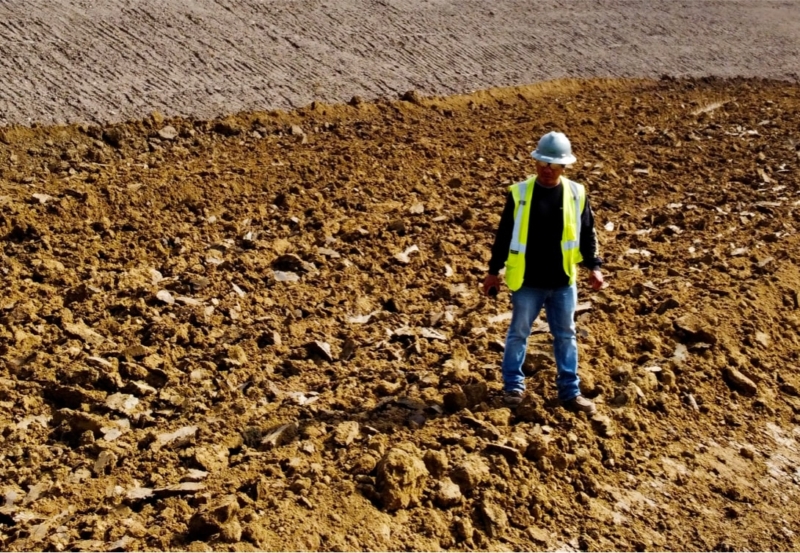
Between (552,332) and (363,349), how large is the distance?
1529mm

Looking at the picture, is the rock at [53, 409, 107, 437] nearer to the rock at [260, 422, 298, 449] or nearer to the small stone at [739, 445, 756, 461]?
the rock at [260, 422, 298, 449]

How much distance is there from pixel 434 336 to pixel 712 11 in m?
15.0

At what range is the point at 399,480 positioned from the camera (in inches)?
211

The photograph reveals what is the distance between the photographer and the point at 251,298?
797 centimetres

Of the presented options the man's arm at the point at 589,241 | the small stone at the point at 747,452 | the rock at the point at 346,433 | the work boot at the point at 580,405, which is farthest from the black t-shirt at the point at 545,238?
the small stone at the point at 747,452

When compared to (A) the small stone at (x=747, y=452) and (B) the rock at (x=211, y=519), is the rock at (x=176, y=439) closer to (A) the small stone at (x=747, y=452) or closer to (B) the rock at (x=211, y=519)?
(B) the rock at (x=211, y=519)

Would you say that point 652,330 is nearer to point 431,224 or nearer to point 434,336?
point 434,336

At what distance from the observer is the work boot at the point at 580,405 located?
20.8 ft

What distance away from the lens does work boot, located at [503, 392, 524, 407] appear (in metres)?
6.40

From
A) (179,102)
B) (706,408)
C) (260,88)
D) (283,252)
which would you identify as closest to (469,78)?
(260,88)

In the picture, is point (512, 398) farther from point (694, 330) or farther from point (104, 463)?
point (104, 463)

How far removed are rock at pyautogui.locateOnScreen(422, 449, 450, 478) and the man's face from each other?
170 centimetres

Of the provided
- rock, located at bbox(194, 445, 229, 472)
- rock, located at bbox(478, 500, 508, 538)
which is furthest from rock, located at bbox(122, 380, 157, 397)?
rock, located at bbox(478, 500, 508, 538)

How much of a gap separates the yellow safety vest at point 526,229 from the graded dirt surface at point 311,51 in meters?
6.19
